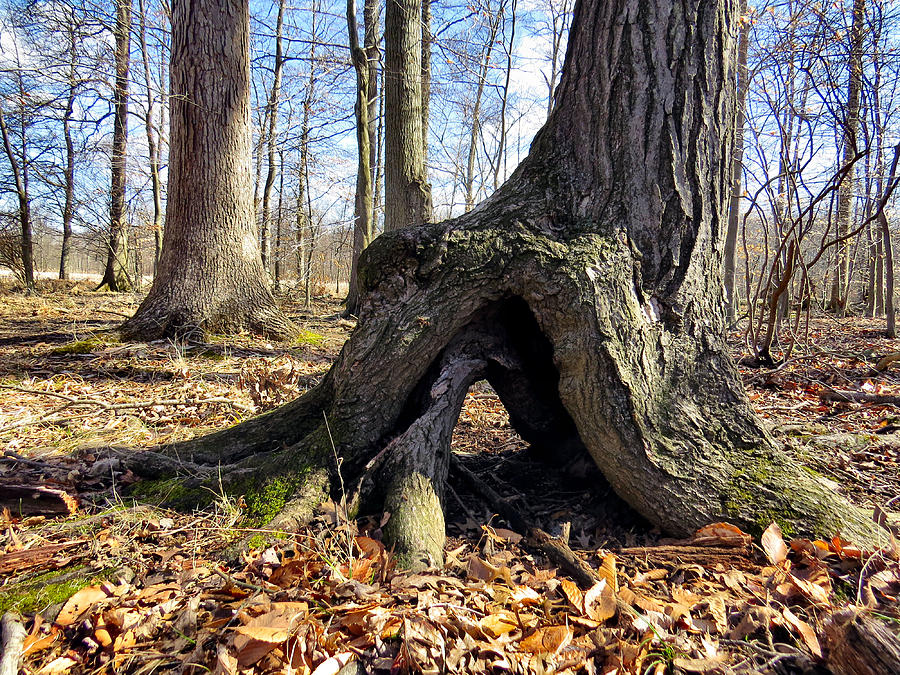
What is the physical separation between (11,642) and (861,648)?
2.47 meters

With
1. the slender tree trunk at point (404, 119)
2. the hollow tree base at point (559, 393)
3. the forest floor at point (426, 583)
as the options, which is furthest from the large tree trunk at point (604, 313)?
the slender tree trunk at point (404, 119)

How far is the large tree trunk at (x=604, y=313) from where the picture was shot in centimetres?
209

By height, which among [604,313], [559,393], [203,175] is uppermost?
[203,175]

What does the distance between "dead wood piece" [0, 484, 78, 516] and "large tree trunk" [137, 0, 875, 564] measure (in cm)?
46

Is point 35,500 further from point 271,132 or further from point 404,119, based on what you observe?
point 271,132

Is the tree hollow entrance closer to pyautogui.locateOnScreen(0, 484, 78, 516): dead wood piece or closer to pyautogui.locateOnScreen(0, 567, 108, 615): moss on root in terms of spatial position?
pyautogui.locateOnScreen(0, 567, 108, 615): moss on root

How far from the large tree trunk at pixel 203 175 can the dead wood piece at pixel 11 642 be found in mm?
4435

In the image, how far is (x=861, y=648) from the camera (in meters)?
1.26

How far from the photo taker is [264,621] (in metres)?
1.37

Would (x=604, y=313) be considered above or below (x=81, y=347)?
above

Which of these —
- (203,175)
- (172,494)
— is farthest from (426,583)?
(203,175)

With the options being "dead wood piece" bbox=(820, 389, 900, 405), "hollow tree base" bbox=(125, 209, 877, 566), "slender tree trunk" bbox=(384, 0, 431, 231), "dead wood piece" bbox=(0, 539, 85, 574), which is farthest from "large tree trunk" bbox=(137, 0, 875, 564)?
"slender tree trunk" bbox=(384, 0, 431, 231)

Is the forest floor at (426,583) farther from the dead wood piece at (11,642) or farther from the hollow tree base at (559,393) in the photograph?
the hollow tree base at (559,393)

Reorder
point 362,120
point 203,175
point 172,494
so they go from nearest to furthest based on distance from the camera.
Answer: point 172,494 < point 203,175 < point 362,120
